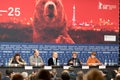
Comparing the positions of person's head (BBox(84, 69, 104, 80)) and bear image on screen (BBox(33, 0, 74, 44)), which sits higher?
bear image on screen (BBox(33, 0, 74, 44))

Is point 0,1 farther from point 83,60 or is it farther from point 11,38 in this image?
point 83,60

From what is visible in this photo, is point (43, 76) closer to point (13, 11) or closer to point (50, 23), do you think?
point (13, 11)

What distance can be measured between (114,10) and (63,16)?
232 centimetres

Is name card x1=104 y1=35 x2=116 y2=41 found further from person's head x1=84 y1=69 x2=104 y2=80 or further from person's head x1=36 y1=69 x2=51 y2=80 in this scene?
person's head x1=84 y1=69 x2=104 y2=80

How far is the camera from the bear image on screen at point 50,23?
48.4 feet

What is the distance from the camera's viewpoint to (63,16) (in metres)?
15.1

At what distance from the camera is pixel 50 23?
49.1ft

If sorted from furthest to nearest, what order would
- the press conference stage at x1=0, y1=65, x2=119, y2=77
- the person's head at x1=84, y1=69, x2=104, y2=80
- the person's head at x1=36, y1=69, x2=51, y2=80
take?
the press conference stage at x1=0, y1=65, x2=119, y2=77 → the person's head at x1=36, y1=69, x2=51, y2=80 → the person's head at x1=84, y1=69, x2=104, y2=80

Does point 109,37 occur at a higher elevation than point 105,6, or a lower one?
lower

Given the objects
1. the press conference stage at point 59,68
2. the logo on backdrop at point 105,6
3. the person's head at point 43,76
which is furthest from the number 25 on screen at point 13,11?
the person's head at point 43,76

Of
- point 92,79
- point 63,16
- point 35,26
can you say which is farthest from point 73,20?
point 92,79

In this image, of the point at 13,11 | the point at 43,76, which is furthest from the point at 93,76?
the point at 13,11

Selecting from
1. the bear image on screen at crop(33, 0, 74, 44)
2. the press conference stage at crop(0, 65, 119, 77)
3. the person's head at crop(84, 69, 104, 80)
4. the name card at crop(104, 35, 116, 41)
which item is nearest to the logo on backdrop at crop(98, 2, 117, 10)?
the name card at crop(104, 35, 116, 41)

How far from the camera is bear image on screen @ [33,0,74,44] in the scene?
1474cm
